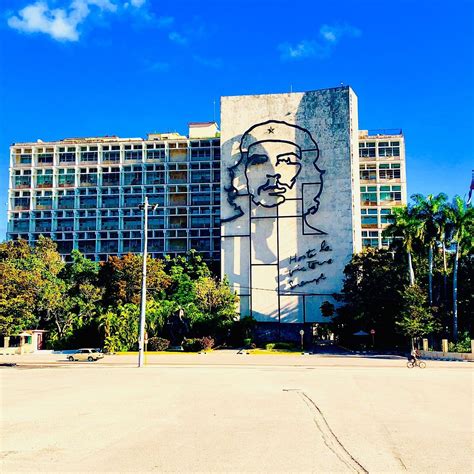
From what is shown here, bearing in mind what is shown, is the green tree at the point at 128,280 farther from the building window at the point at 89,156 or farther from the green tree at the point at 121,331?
the building window at the point at 89,156

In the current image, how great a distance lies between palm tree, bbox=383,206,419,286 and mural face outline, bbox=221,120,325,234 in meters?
22.7

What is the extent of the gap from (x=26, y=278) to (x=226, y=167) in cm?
3160

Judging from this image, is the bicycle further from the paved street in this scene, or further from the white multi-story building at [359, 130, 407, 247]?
the white multi-story building at [359, 130, 407, 247]

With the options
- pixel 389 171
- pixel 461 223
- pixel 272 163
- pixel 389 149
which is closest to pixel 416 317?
pixel 461 223

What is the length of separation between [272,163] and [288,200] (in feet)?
19.2

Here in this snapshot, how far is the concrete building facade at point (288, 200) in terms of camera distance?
259 ft

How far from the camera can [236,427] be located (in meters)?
15.1

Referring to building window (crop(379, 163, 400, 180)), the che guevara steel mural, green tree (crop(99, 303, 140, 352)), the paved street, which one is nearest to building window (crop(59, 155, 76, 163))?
the che guevara steel mural

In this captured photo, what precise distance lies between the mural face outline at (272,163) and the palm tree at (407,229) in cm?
2267

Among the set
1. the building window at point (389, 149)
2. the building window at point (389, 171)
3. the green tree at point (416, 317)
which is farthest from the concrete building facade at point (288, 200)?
the building window at point (389, 149)

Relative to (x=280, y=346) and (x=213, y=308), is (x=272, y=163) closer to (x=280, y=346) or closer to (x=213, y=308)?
(x=213, y=308)

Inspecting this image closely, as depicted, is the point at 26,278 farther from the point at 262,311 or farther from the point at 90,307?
the point at 262,311

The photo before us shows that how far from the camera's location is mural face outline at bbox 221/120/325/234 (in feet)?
268

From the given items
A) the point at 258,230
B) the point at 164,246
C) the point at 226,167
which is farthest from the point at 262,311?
the point at 164,246
